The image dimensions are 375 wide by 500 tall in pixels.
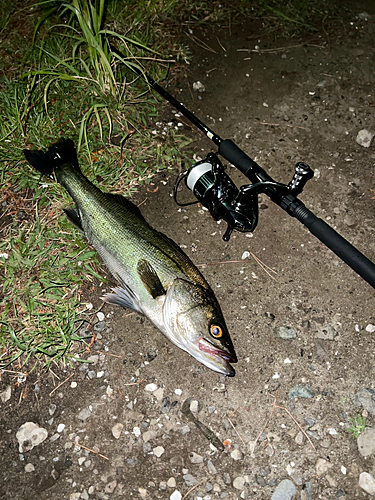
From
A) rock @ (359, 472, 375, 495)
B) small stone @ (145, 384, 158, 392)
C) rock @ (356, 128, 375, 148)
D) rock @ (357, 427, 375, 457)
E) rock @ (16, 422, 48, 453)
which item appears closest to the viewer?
rock @ (359, 472, 375, 495)

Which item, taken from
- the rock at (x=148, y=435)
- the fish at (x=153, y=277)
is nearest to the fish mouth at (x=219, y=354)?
the fish at (x=153, y=277)

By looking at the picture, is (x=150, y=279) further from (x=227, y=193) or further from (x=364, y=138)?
(x=364, y=138)

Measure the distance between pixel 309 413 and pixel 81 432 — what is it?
1.76m

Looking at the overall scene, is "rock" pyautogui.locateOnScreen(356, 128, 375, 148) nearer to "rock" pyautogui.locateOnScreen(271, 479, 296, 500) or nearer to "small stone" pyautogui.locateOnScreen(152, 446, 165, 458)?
"rock" pyautogui.locateOnScreen(271, 479, 296, 500)

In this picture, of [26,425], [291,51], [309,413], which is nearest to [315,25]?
[291,51]

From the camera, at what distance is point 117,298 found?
3.25m

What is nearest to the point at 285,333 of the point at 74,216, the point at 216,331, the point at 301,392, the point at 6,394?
the point at 301,392

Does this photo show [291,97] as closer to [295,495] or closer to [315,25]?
[315,25]

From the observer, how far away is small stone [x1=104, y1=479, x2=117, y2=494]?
2880 mm

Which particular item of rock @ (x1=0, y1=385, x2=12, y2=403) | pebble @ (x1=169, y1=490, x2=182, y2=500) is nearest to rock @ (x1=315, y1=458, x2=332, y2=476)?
pebble @ (x1=169, y1=490, x2=182, y2=500)

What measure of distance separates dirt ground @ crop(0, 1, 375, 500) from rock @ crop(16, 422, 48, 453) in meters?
0.03

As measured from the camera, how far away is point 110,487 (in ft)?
9.48

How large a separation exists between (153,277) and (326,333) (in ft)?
5.02

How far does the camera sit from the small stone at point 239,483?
286 cm
